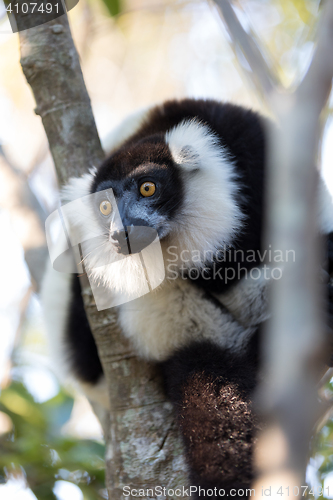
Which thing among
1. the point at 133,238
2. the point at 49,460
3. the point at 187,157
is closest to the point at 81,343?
the point at 49,460

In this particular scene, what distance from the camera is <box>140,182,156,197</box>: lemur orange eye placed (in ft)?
7.44

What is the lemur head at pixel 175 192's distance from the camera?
228cm

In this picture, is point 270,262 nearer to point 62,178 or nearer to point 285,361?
point 62,178

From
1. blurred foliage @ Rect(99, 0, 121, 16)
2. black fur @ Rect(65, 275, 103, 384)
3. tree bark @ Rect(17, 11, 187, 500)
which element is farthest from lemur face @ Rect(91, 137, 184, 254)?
blurred foliage @ Rect(99, 0, 121, 16)

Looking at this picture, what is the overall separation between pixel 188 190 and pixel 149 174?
27 cm

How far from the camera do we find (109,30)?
21.0 feet

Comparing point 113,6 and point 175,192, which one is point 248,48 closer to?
point 175,192

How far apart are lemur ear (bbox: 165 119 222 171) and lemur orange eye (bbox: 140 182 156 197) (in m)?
0.22

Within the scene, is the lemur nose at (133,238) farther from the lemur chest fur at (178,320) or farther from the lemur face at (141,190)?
the lemur chest fur at (178,320)

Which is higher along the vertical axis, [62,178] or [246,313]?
[62,178]

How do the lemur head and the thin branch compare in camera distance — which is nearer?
the thin branch

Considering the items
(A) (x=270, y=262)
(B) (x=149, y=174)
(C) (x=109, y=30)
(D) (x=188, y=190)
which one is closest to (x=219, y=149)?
(D) (x=188, y=190)

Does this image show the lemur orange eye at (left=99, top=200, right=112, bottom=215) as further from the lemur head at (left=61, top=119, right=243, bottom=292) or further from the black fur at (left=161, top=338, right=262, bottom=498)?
the black fur at (left=161, top=338, right=262, bottom=498)

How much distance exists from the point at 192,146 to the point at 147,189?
37 cm
